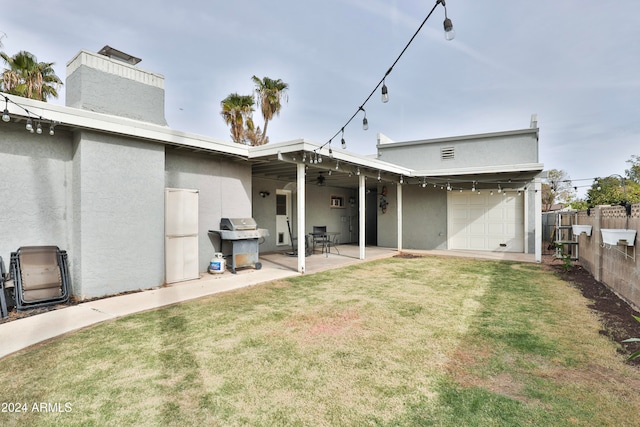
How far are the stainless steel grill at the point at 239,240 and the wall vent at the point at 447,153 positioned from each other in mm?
7454

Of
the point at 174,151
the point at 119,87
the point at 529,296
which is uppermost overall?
the point at 119,87

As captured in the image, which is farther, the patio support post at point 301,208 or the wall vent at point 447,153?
the wall vent at point 447,153

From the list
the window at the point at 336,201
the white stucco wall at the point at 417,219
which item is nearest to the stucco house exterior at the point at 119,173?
the white stucco wall at the point at 417,219

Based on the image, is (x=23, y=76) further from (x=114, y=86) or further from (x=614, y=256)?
(x=614, y=256)

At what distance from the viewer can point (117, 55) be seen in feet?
19.3

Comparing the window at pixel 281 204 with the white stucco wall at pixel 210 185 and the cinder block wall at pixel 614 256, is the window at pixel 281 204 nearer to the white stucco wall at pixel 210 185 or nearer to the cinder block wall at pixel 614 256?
the white stucco wall at pixel 210 185

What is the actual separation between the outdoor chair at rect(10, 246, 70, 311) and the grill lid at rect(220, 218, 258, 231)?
2.66 metres

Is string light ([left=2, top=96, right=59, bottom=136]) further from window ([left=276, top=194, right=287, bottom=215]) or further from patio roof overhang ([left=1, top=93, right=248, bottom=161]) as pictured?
window ([left=276, top=194, right=287, bottom=215])

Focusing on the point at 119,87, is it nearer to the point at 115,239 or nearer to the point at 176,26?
the point at 115,239

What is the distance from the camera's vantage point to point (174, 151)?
602 cm

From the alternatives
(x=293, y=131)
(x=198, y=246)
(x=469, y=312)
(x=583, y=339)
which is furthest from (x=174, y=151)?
(x=293, y=131)

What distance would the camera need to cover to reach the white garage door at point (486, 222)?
10.4 metres

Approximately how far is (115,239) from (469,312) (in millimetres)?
5254

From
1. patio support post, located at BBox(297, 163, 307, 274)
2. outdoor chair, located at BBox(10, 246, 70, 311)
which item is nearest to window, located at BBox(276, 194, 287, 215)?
patio support post, located at BBox(297, 163, 307, 274)
